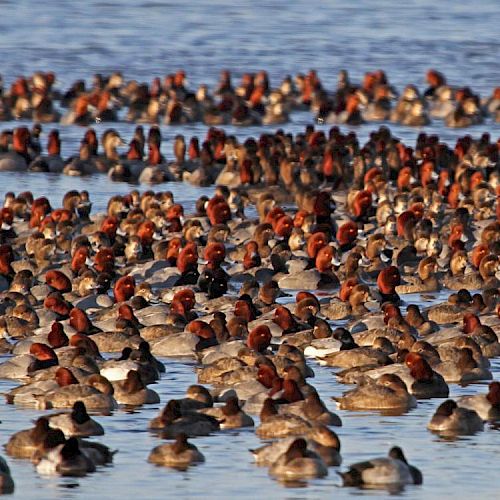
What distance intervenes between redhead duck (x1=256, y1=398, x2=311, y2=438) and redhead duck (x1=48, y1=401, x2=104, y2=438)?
1848 mm

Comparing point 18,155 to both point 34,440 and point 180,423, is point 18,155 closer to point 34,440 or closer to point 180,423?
point 180,423

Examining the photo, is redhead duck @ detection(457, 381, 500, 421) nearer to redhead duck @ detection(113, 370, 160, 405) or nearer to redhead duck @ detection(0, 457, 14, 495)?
redhead duck @ detection(113, 370, 160, 405)

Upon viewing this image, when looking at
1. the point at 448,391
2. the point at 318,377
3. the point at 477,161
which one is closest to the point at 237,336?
the point at 318,377

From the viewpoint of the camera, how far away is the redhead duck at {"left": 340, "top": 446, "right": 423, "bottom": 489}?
63.1ft

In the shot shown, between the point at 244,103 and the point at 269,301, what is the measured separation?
96.5 ft

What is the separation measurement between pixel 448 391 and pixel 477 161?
20877 mm

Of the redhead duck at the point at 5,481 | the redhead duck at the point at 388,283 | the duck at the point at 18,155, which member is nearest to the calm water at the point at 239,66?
the redhead duck at the point at 5,481

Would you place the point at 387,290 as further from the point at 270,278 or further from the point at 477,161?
the point at 477,161

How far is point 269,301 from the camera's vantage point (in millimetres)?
30250

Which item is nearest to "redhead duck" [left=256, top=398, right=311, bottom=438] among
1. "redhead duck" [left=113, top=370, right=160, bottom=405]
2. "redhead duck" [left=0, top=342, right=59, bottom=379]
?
"redhead duck" [left=113, top=370, right=160, bottom=405]

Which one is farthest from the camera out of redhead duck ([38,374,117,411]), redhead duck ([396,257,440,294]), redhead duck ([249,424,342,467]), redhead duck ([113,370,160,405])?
redhead duck ([396,257,440,294])

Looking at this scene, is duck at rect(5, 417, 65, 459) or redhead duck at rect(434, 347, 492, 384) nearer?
duck at rect(5, 417, 65, 459)

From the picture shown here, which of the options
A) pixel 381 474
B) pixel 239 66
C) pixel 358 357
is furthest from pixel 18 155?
pixel 381 474

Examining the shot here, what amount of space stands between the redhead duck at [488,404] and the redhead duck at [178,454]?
3.93 m
